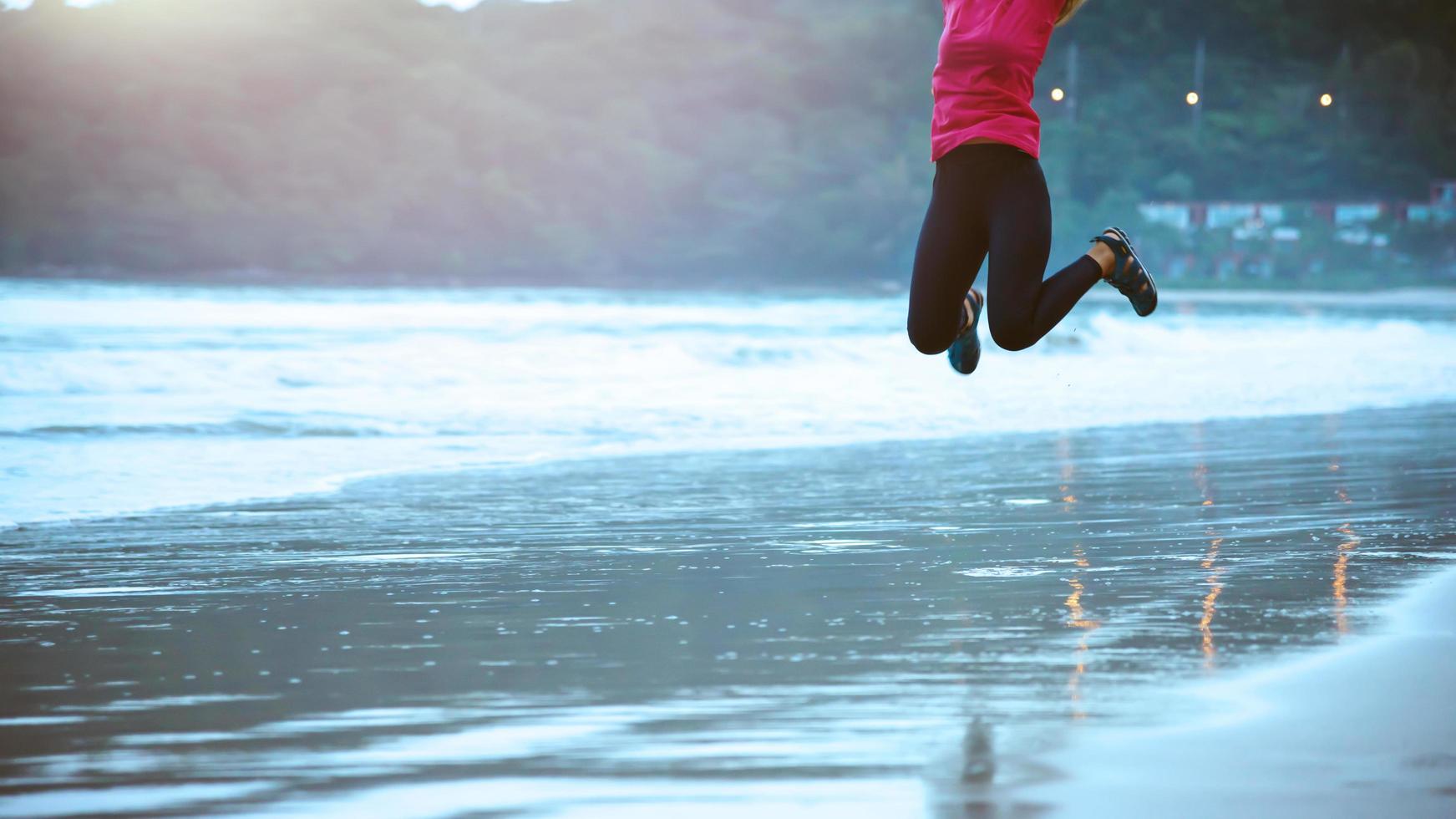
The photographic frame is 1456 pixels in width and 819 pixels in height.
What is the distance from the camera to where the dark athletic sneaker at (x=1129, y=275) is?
386 cm

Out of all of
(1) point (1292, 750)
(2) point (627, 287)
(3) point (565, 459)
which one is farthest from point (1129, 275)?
(2) point (627, 287)

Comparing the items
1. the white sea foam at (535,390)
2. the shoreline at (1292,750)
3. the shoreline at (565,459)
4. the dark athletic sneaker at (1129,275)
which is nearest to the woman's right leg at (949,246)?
the dark athletic sneaker at (1129,275)

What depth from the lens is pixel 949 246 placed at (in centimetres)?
365

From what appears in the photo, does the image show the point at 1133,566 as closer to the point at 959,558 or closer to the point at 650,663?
the point at 959,558

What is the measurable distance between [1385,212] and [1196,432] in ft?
219

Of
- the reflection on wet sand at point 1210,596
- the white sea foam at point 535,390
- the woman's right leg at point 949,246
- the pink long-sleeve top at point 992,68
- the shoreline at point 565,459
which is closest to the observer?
the reflection on wet sand at point 1210,596

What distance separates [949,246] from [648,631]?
1223 millimetres

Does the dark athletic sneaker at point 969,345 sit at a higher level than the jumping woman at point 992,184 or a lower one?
lower

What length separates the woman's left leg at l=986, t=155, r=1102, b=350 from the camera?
357cm

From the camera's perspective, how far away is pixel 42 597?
12.2 feet

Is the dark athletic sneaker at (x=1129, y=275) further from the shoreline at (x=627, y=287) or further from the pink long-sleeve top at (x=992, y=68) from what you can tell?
the shoreline at (x=627, y=287)

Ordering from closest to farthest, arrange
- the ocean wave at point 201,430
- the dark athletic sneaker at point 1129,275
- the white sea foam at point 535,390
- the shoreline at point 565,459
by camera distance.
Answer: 1. the dark athletic sneaker at point 1129,275
2. the shoreline at point 565,459
3. the white sea foam at point 535,390
4. the ocean wave at point 201,430

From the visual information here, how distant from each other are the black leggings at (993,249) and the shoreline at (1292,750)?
118 cm

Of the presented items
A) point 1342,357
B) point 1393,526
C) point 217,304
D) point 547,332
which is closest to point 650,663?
point 1393,526
